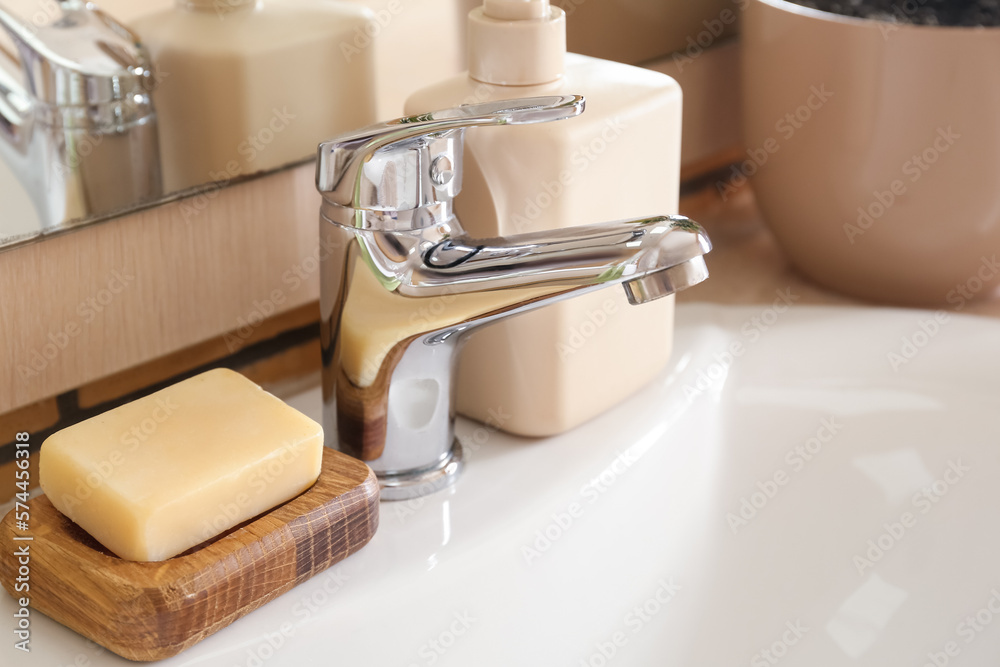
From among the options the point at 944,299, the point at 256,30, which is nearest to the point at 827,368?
the point at 944,299

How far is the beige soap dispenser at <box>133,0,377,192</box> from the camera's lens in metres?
0.42

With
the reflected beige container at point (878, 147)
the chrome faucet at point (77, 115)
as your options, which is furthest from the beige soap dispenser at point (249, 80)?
the reflected beige container at point (878, 147)

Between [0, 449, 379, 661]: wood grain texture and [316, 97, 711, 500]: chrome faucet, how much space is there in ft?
0.14

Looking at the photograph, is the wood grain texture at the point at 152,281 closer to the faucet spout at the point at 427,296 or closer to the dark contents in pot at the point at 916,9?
the faucet spout at the point at 427,296

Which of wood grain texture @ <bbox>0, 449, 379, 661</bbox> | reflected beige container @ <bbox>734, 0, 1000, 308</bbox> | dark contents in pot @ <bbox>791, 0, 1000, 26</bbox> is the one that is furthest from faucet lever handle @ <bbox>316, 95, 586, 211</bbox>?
dark contents in pot @ <bbox>791, 0, 1000, 26</bbox>

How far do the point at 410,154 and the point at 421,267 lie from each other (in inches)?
1.7

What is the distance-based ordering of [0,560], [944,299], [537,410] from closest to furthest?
[0,560] → [537,410] → [944,299]

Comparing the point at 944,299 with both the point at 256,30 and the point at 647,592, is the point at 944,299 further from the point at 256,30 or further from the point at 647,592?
the point at 256,30

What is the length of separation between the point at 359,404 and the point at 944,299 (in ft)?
1.14

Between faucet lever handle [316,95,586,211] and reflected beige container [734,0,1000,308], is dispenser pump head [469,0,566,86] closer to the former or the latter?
faucet lever handle [316,95,586,211]

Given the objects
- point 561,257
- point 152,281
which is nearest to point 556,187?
point 561,257

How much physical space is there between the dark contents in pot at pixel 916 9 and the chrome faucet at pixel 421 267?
0.33 metres

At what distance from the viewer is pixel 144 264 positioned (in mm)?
438

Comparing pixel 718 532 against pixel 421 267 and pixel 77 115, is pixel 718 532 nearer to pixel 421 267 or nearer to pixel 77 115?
pixel 421 267
